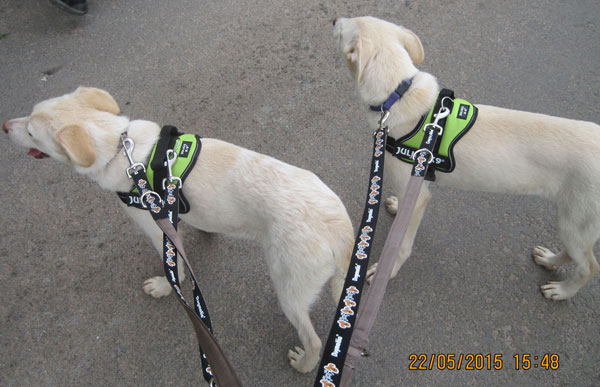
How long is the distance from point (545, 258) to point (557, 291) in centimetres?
24

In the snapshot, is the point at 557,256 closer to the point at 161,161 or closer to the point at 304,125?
the point at 304,125

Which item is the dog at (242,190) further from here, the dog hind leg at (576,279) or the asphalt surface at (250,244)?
the dog hind leg at (576,279)

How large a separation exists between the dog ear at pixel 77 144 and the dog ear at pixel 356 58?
1.46 meters

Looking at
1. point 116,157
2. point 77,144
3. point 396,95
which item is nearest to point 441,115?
point 396,95

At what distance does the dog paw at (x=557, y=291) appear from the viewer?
2455 millimetres

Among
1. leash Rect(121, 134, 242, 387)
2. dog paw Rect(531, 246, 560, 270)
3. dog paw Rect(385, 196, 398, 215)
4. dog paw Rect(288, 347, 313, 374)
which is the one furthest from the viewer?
dog paw Rect(385, 196, 398, 215)

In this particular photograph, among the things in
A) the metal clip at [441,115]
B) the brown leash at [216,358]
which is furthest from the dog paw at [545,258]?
the brown leash at [216,358]

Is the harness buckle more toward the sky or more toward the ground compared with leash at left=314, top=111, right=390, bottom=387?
more toward the sky

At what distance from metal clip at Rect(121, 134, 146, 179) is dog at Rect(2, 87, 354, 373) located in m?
0.04

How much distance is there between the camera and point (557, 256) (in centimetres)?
255

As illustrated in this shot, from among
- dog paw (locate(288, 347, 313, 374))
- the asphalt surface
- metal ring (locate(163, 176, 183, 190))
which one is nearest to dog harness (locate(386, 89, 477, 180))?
the asphalt surface

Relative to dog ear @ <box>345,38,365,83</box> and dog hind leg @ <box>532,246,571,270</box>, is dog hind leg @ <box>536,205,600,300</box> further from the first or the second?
dog ear @ <box>345,38,365,83</box>

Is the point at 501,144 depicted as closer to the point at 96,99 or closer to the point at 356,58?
the point at 356,58

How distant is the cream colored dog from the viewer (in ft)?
6.44
